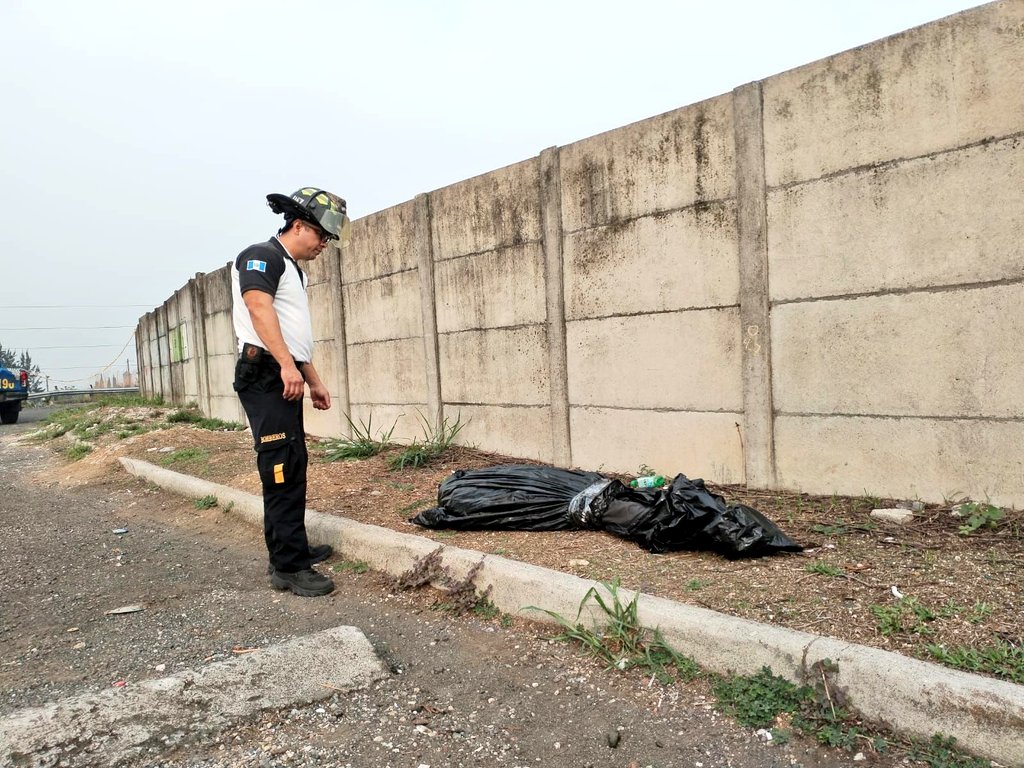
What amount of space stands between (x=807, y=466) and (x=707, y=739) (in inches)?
86.6

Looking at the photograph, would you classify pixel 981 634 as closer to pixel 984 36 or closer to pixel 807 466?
pixel 807 466

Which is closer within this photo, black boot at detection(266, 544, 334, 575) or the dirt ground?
the dirt ground

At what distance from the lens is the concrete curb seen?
6.06ft

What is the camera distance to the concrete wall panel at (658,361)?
423 centimetres

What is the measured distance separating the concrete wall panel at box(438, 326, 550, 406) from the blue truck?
16.7m

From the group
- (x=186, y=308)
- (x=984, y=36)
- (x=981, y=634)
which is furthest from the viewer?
(x=186, y=308)

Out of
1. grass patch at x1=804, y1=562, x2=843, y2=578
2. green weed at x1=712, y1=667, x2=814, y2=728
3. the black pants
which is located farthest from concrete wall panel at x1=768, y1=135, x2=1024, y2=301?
the black pants

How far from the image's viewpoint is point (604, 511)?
375cm

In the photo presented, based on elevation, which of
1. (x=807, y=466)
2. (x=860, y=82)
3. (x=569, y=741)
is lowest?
(x=569, y=741)

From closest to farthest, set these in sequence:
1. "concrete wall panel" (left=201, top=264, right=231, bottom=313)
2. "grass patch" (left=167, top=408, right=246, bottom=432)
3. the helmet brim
A: the helmet brim
"concrete wall panel" (left=201, top=264, right=231, bottom=313)
"grass patch" (left=167, top=408, right=246, bottom=432)

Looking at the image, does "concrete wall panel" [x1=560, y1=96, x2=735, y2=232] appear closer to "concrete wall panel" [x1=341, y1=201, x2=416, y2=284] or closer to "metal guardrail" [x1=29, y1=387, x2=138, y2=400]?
"concrete wall panel" [x1=341, y1=201, x2=416, y2=284]

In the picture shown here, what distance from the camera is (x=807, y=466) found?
3.94 m

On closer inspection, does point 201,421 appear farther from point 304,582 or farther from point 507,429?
point 304,582

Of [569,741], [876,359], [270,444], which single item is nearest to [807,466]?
[876,359]
